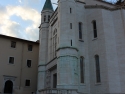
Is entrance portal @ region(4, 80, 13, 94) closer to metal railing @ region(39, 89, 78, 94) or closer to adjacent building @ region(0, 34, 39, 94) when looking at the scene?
adjacent building @ region(0, 34, 39, 94)

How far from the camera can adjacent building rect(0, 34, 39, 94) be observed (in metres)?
33.2

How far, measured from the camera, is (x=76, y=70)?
24.2 m

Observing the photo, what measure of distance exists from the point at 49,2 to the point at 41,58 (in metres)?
11.8

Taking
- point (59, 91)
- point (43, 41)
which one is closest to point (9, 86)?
point (43, 41)

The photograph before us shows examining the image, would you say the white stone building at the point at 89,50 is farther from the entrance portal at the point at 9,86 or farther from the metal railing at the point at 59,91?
the entrance portal at the point at 9,86

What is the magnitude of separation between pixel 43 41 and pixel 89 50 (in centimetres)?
1046

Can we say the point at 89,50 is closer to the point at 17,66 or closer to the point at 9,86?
the point at 17,66

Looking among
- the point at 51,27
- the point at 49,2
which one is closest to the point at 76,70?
the point at 51,27

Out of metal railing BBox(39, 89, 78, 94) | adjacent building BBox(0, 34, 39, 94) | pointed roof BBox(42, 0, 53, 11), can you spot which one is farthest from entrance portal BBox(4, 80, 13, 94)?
pointed roof BBox(42, 0, 53, 11)

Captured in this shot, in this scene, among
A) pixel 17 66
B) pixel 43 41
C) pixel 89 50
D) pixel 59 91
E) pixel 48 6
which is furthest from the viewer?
pixel 48 6

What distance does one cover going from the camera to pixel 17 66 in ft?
113

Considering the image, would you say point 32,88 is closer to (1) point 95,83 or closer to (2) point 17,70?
(2) point 17,70

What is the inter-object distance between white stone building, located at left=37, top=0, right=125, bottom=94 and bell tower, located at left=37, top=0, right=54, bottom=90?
270cm

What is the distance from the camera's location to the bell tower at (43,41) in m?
31.7
